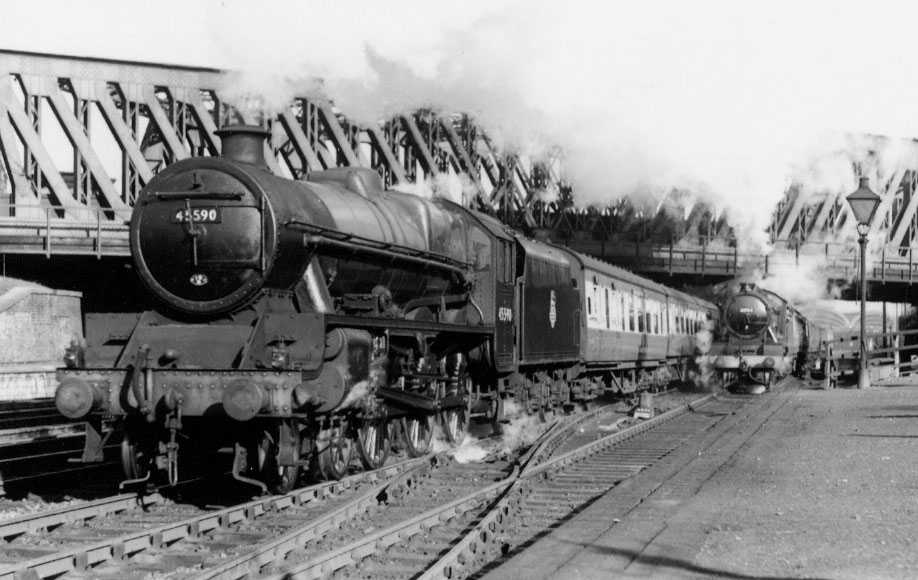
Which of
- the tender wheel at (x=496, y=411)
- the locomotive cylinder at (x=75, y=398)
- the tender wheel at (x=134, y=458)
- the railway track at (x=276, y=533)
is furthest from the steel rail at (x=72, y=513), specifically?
the tender wheel at (x=496, y=411)

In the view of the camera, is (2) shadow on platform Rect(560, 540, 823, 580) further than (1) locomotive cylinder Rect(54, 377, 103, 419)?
No

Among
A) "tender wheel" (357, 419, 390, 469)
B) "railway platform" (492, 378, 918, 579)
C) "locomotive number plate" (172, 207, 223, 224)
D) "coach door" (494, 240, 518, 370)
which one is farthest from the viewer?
"coach door" (494, 240, 518, 370)

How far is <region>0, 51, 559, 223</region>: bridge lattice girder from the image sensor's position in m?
28.0

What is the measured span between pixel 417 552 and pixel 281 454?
1918 mm

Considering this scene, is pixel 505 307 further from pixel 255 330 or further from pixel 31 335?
pixel 31 335

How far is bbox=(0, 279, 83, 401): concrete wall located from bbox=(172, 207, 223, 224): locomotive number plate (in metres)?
11.6

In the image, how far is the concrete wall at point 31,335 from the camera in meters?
20.7

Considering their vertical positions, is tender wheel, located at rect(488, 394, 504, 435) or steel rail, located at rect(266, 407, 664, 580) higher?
tender wheel, located at rect(488, 394, 504, 435)

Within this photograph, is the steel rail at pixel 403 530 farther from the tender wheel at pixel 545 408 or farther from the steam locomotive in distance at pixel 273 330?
the tender wheel at pixel 545 408

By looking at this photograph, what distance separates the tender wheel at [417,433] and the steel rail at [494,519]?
4.93 feet

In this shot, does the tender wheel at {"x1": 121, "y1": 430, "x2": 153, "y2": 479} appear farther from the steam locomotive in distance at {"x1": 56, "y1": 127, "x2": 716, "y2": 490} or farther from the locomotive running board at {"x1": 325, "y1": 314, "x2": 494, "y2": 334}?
the locomotive running board at {"x1": 325, "y1": 314, "x2": 494, "y2": 334}

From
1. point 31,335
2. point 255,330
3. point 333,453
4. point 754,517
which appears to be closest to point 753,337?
point 31,335

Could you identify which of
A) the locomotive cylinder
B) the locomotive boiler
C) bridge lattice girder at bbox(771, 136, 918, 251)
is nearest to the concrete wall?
the locomotive boiler

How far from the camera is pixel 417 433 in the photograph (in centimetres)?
1228
